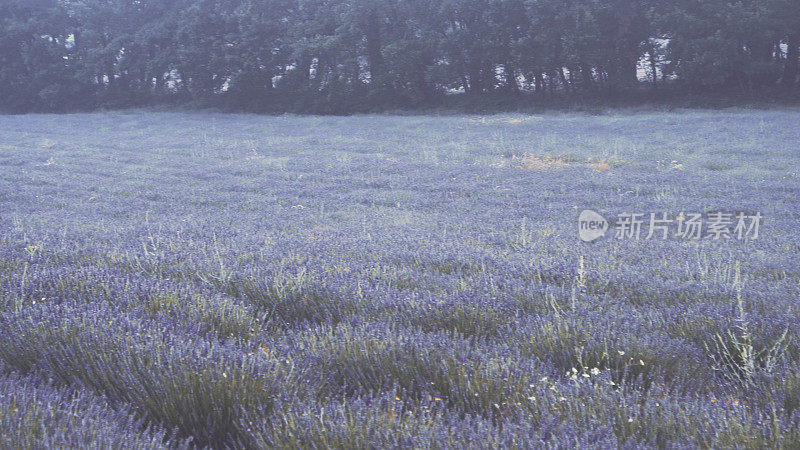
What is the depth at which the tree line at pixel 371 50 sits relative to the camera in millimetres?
28281

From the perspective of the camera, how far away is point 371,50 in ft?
115

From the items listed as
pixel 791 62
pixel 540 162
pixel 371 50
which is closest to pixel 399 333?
pixel 540 162

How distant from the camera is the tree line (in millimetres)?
28281

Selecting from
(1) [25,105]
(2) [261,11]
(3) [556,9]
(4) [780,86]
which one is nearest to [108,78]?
(1) [25,105]

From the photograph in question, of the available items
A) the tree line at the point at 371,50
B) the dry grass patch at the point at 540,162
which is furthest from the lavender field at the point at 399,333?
the tree line at the point at 371,50

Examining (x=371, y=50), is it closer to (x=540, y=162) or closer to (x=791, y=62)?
(x=791, y=62)

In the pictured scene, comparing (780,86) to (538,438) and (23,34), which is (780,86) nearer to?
(538,438)

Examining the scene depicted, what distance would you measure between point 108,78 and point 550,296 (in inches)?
1808

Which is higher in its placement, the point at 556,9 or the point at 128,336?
the point at 556,9

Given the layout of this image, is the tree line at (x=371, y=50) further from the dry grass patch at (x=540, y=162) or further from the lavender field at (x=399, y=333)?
the lavender field at (x=399, y=333)

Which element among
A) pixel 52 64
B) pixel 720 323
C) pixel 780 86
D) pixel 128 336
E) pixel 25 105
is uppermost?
pixel 52 64

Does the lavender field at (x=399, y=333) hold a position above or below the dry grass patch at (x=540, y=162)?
below

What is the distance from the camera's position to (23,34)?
1640 inches

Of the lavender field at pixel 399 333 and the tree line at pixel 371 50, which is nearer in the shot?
the lavender field at pixel 399 333
